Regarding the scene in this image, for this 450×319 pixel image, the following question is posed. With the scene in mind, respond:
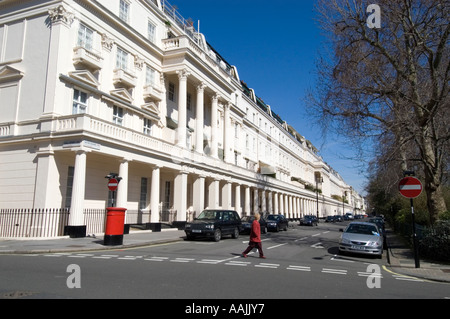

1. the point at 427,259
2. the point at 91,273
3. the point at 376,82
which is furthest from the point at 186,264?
the point at 376,82

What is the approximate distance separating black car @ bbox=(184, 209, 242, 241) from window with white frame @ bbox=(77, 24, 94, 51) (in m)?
12.9

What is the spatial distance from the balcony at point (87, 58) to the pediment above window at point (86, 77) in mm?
643

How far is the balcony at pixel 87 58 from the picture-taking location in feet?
65.0

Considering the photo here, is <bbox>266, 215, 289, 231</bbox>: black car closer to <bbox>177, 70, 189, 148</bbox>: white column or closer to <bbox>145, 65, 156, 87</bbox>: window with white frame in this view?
<bbox>177, 70, 189, 148</bbox>: white column

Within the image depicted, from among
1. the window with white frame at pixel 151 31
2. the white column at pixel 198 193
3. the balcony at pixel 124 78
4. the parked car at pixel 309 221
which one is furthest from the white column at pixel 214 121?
the parked car at pixel 309 221

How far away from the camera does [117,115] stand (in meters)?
23.4

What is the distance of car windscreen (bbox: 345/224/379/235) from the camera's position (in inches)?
583

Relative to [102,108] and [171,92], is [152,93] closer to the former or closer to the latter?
[171,92]

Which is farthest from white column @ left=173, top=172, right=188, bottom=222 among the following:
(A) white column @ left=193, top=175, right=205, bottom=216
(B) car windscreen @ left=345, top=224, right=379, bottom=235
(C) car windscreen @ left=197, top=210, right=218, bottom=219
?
(B) car windscreen @ left=345, top=224, right=379, bottom=235

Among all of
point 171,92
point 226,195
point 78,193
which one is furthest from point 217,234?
point 171,92

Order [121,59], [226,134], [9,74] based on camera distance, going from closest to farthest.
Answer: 1. [9,74]
2. [121,59]
3. [226,134]

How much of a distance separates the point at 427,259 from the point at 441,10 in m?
9.71

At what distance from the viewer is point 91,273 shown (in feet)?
26.4

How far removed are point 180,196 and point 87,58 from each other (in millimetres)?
11749
